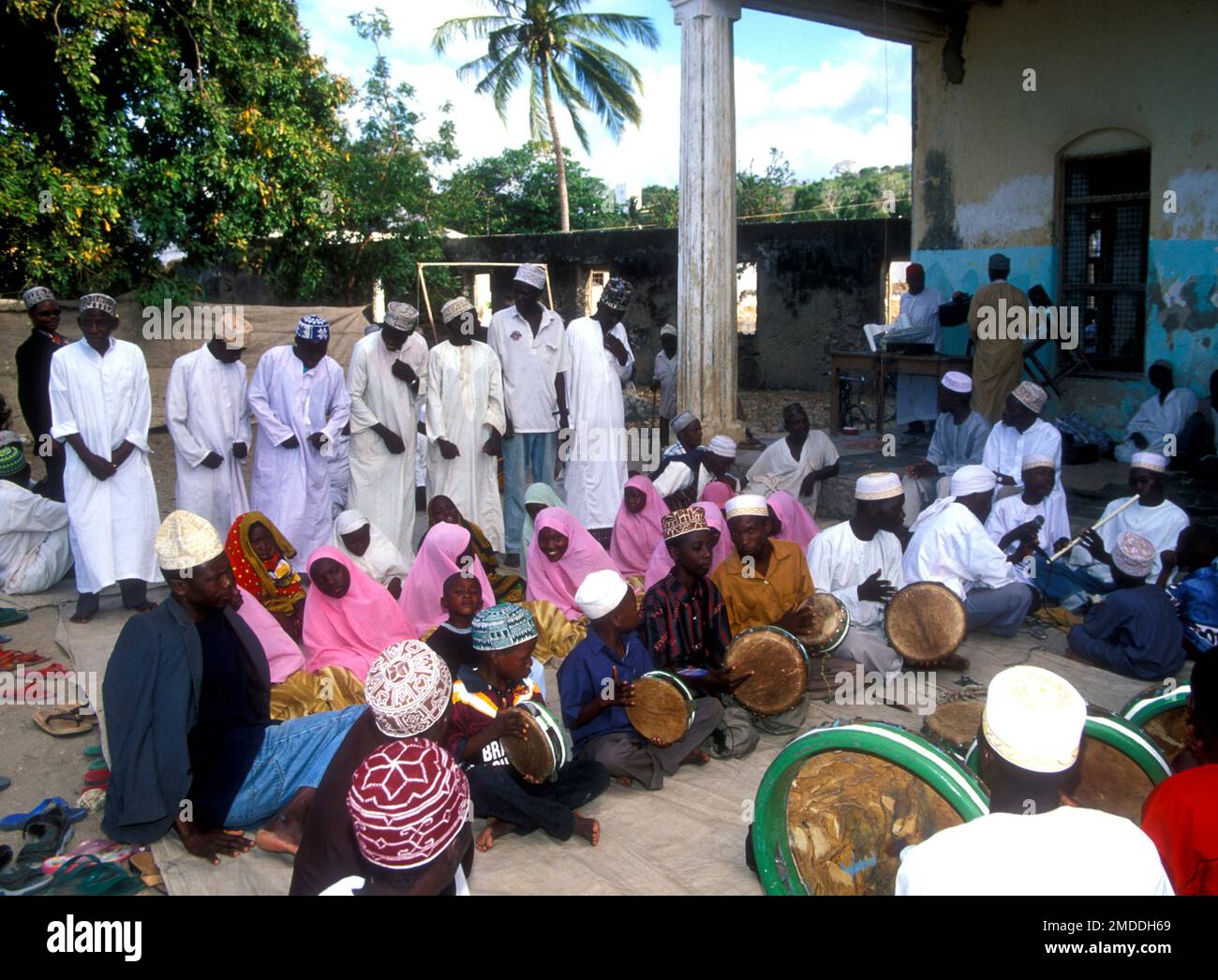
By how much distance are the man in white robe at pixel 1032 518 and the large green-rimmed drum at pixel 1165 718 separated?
2.79 meters

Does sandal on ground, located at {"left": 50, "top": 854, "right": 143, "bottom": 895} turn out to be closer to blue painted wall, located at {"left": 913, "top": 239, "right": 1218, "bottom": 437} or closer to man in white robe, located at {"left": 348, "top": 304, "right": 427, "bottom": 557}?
man in white robe, located at {"left": 348, "top": 304, "right": 427, "bottom": 557}

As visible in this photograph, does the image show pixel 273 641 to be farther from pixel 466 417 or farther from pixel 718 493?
pixel 718 493

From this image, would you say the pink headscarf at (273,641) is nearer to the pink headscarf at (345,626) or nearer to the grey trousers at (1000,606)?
the pink headscarf at (345,626)

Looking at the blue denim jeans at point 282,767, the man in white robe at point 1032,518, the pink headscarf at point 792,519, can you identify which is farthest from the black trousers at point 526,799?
the man in white robe at point 1032,518

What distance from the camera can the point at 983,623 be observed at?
6.18 meters

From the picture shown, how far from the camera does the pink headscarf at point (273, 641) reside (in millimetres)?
5500

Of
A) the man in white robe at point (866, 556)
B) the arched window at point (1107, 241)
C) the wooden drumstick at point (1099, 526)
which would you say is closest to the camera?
the man in white robe at point (866, 556)

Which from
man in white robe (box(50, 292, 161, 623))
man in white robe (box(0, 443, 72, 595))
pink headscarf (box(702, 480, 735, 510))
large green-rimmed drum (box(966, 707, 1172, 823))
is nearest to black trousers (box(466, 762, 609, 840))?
large green-rimmed drum (box(966, 707, 1172, 823))

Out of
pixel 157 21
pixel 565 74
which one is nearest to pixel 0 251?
pixel 157 21

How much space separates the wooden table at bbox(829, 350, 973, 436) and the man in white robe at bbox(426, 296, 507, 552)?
448cm

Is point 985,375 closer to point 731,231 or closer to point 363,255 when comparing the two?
point 731,231

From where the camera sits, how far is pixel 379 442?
25.5ft

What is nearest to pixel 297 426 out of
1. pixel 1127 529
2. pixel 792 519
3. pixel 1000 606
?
pixel 792 519

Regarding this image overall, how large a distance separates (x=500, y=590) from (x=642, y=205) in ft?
84.4
